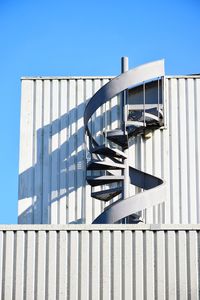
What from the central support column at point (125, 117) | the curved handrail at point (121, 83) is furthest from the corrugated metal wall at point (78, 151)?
the curved handrail at point (121, 83)

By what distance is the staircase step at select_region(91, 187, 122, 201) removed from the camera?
18234 mm

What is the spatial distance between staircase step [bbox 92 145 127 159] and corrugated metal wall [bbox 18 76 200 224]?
1.19 meters

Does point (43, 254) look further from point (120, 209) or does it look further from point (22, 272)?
point (120, 209)

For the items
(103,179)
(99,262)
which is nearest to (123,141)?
(103,179)

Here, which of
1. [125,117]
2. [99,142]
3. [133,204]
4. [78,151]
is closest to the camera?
[133,204]

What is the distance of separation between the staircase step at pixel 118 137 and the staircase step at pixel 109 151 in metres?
0.32

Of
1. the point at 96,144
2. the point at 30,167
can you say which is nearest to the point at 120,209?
the point at 96,144

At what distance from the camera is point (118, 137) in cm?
1836

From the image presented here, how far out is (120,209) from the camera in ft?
55.2

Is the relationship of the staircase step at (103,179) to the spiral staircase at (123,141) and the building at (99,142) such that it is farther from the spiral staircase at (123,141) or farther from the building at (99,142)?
the building at (99,142)

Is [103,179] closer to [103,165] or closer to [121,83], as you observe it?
[103,165]

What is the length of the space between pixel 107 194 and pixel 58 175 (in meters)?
1.87

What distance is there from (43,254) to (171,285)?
97.6 inches

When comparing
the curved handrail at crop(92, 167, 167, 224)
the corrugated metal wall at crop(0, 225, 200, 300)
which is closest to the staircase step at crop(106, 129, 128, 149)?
the curved handrail at crop(92, 167, 167, 224)
